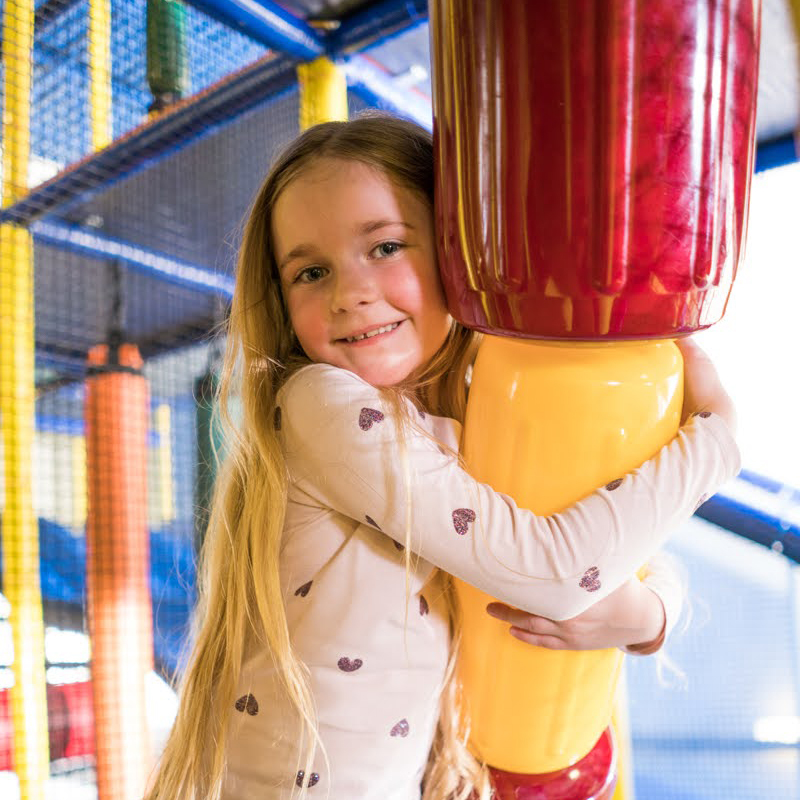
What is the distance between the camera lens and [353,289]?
589 mm

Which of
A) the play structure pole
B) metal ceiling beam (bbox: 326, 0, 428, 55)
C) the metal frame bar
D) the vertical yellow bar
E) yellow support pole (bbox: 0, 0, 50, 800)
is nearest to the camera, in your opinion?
metal ceiling beam (bbox: 326, 0, 428, 55)

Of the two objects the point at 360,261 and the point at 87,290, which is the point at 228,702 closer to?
the point at 360,261

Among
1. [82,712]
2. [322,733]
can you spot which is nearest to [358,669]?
[322,733]

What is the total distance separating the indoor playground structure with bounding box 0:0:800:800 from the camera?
1.50 ft

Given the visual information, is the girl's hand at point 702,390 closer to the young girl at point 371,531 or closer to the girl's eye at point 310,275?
the young girl at point 371,531

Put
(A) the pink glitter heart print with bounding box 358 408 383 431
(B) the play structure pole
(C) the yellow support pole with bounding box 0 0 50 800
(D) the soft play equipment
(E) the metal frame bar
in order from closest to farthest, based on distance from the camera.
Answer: (D) the soft play equipment, (A) the pink glitter heart print with bounding box 358 408 383 431, (C) the yellow support pole with bounding box 0 0 50 800, (B) the play structure pole, (E) the metal frame bar

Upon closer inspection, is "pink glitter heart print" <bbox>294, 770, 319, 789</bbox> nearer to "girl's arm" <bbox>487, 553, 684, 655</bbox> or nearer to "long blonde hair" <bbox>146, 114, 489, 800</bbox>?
"long blonde hair" <bbox>146, 114, 489, 800</bbox>

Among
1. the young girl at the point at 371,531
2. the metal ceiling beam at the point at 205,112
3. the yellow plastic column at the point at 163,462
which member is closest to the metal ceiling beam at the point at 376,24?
the metal ceiling beam at the point at 205,112

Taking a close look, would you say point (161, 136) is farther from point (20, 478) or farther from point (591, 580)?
point (591, 580)

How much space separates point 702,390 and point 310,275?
0.96 ft

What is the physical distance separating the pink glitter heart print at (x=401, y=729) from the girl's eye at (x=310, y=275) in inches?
12.8

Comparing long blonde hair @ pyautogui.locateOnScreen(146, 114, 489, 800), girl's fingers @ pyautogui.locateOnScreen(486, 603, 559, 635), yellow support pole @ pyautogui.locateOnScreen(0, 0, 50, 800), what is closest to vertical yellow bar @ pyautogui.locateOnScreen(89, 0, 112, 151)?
yellow support pole @ pyautogui.locateOnScreen(0, 0, 50, 800)

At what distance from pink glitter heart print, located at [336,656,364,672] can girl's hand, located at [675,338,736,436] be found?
0.28 meters

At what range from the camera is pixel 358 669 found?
600 mm
